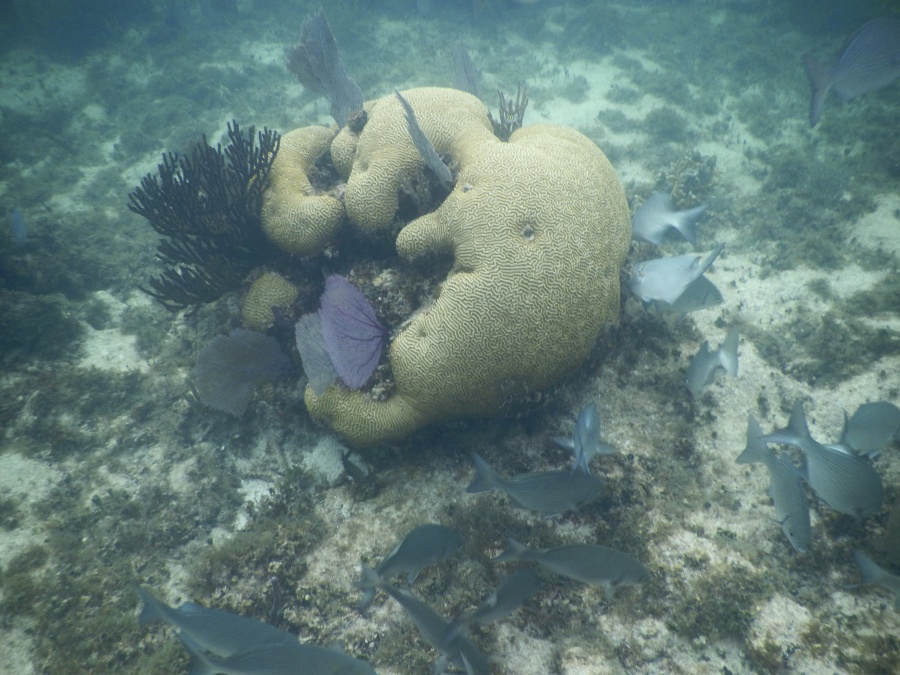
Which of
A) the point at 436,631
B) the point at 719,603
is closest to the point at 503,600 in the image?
the point at 436,631

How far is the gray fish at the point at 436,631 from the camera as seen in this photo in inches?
103

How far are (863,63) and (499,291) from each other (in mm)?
5941

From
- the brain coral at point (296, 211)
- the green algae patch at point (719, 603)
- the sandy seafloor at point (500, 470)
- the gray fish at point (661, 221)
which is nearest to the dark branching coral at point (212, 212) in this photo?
the brain coral at point (296, 211)

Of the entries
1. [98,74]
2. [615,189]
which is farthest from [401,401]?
[98,74]

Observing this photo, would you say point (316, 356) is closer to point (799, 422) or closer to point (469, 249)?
point (469, 249)

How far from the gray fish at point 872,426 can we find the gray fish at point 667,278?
5.49 feet

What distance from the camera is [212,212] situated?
16.8 ft

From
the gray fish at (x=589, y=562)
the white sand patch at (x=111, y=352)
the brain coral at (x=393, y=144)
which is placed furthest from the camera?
the white sand patch at (x=111, y=352)

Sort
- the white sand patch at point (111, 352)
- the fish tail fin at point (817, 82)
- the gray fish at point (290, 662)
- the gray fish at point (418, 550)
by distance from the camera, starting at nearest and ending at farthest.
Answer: the gray fish at point (290, 662)
the gray fish at point (418, 550)
the fish tail fin at point (817, 82)
the white sand patch at point (111, 352)

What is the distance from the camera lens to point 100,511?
4.61m

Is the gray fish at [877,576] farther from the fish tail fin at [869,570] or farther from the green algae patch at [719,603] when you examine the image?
the green algae patch at [719,603]

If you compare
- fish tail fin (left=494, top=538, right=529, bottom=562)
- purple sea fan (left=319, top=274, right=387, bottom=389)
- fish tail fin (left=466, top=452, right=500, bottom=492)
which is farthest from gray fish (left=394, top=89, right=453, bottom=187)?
fish tail fin (left=494, top=538, right=529, bottom=562)

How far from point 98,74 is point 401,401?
20509mm

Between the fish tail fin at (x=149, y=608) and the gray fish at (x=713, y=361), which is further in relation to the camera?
the gray fish at (x=713, y=361)
